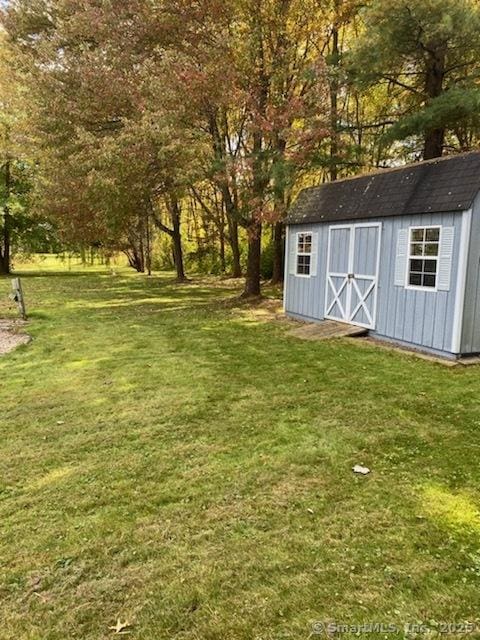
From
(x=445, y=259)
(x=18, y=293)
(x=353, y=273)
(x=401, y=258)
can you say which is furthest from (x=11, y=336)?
(x=445, y=259)

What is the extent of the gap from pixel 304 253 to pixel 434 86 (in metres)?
5.17

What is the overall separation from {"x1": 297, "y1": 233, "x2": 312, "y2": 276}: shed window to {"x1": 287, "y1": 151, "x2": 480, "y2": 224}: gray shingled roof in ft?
1.28

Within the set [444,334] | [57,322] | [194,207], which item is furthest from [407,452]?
[194,207]

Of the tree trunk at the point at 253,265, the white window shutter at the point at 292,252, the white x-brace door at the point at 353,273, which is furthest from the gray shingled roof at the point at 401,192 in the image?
the tree trunk at the point at 253,265

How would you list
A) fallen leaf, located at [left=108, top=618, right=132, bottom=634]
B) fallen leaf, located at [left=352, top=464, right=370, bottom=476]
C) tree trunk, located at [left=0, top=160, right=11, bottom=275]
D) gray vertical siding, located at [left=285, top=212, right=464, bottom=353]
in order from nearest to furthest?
fallen leaf, located at [left=108, top=618, right=132, bottom=634] → fallen leaf, located at [left=352, top=464, right=370, bottom=476] → gray vertical siding, located at [left=285, top=212, right=464, bottom=353] → tree trunk, located at [left=0, top=160, right=11, bottom=275]

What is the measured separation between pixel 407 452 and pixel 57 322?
8.93 metres

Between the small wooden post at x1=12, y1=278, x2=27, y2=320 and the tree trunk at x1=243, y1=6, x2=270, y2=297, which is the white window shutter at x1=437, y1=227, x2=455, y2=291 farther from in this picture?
the small wooden post at x1=12, y1=278, x2=27, y2=320

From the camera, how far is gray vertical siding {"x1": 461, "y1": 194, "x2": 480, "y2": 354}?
6.74m

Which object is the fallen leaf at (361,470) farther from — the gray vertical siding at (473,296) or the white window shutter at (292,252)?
the white window shutter at (292,252)

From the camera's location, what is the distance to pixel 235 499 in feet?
10.4

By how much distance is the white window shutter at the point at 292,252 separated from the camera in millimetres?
11211

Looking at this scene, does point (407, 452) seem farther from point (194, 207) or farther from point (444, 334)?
point (194, 207)

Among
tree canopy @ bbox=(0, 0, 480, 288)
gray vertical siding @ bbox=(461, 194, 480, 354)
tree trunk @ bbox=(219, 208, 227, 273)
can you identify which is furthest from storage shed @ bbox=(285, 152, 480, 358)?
tree trunk @ bbox=(219, 208, 227, 273)

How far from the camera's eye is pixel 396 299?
26.5ft
